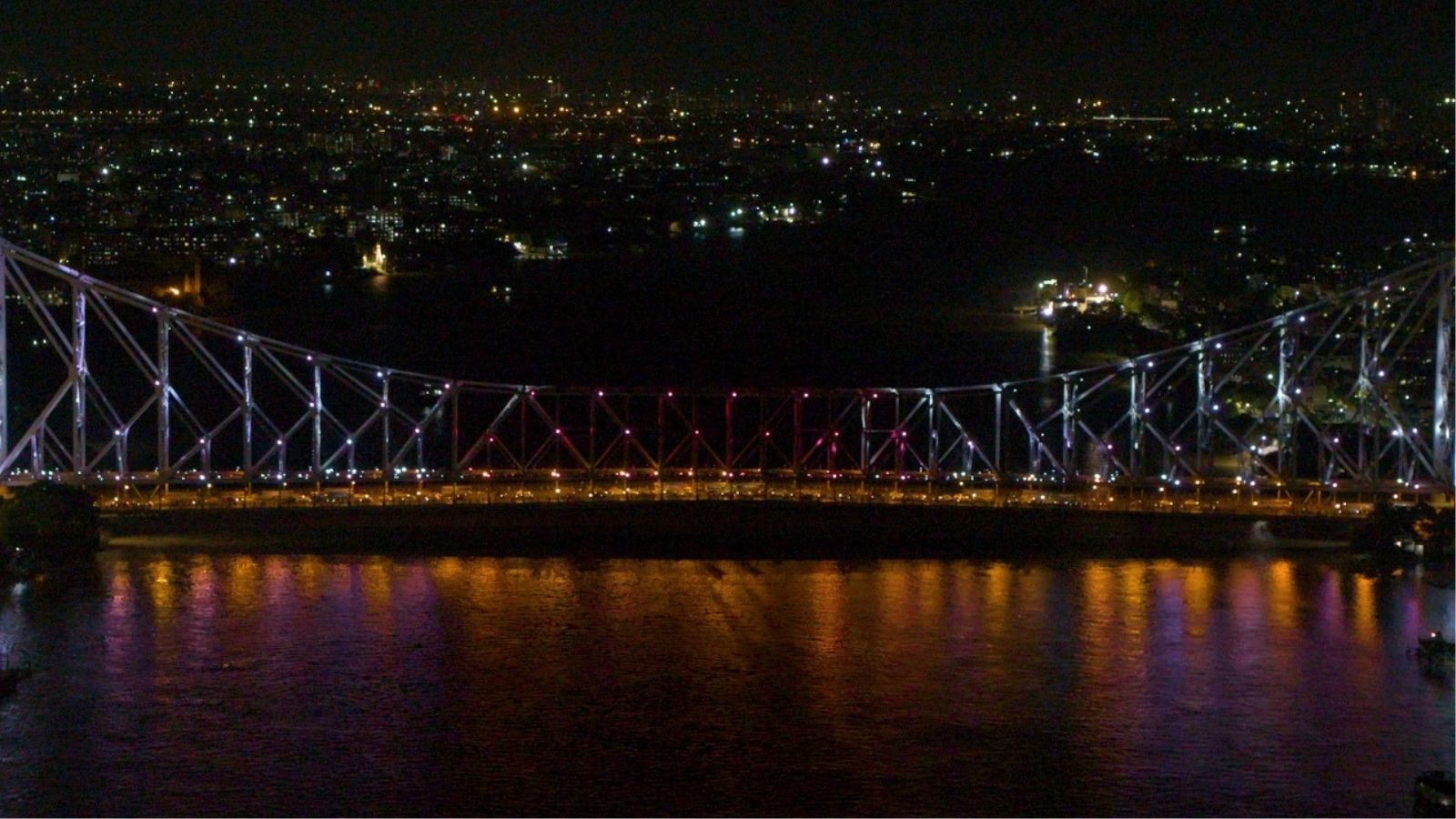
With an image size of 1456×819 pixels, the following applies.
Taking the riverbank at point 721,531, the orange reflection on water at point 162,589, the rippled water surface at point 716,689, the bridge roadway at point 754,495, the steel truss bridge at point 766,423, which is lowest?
the rippled water surface at point 716,689

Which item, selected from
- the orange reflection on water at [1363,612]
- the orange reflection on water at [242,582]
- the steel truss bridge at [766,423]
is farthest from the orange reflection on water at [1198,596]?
the orange reflection on water at [242,582]

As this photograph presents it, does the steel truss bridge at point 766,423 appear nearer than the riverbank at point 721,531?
No

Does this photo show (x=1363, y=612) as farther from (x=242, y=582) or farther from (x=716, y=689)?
(x=242, y=582)

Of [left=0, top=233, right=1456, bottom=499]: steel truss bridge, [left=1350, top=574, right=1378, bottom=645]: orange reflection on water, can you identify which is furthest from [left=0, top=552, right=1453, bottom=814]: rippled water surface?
[left=0, top=233, right=1456, bottom=499]: steel truss bridge

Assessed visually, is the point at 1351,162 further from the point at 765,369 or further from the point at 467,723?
the point at 467,723

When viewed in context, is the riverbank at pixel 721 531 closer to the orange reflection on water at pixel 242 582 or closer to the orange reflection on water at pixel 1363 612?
the orange reflection on water at pixel 242 582

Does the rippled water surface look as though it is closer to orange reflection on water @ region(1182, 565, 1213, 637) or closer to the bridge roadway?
orange reflection on water @ region(1182, 565, 1213, 637)
